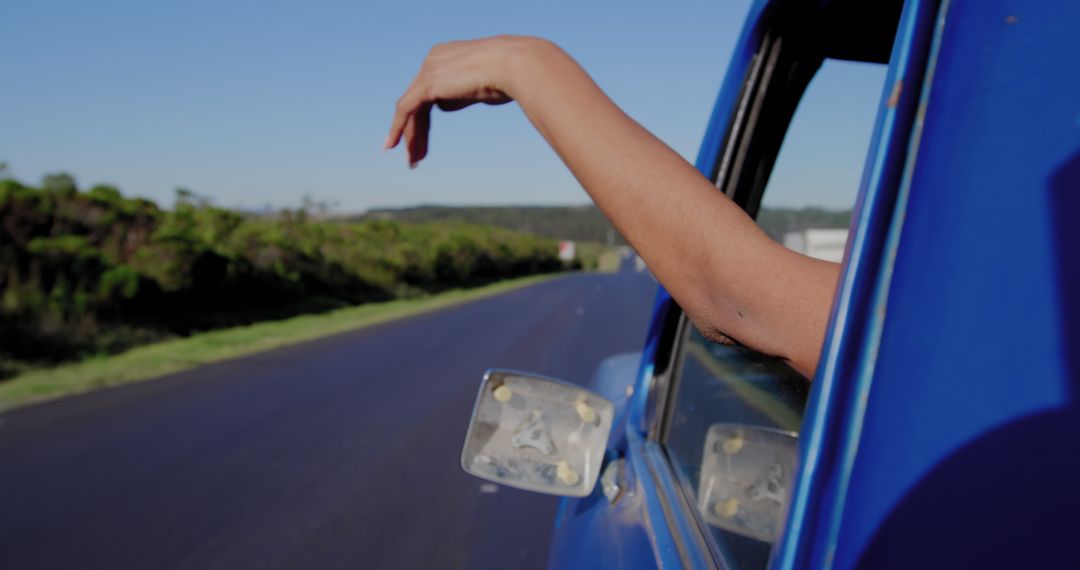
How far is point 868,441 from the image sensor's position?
0.75 m

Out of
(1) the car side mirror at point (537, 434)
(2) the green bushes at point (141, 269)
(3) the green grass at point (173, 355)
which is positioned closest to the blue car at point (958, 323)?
(1) the car side mirror at point (537, 434)

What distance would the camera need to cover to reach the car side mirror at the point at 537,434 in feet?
5.73

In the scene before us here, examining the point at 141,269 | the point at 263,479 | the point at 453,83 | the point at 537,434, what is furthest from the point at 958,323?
the point at 141,269

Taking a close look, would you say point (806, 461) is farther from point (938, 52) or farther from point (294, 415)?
point (294, 415)

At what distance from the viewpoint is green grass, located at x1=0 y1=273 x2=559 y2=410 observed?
347 inches

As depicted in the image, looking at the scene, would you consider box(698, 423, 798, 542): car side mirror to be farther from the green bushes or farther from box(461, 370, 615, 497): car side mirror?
the green bushes

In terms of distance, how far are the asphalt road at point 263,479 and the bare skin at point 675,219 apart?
124 inches

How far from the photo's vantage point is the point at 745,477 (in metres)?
1.58

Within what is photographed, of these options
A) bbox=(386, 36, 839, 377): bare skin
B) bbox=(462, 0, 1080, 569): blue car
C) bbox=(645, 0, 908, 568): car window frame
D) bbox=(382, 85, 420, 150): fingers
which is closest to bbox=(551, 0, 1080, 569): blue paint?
bbox=(462, 0, 1080, 569): blue car

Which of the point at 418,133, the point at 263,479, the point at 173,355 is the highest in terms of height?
the point at 418,133

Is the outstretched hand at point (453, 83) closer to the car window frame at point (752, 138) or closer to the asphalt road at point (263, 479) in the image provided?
the car window frame at point (752, 138)

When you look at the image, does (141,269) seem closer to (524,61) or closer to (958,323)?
(524,61)

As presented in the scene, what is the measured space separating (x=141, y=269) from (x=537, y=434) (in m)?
13.6

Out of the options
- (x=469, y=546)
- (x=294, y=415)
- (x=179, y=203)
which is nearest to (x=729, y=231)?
(x=469, y=546)
